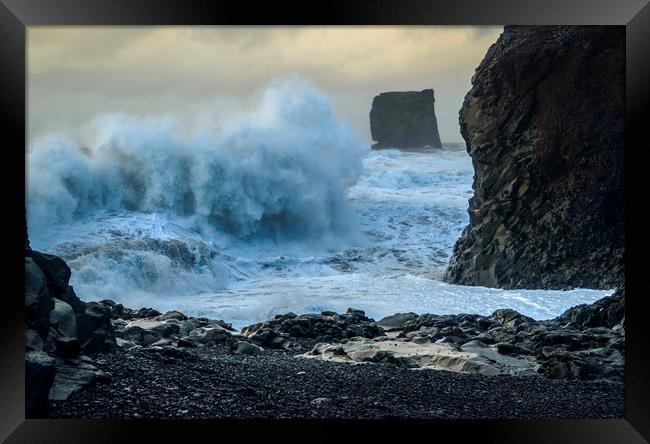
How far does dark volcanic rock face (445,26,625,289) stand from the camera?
31.6ft

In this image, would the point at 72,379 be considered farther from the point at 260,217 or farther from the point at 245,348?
the point at 260,217

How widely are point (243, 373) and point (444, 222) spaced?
252 inches

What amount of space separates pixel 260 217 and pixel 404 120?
7.87 feet

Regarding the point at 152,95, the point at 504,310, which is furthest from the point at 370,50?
the point at 504,310

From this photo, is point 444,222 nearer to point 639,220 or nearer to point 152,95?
point 152,95

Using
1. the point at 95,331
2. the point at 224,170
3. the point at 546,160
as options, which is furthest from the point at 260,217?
the point at 95,331

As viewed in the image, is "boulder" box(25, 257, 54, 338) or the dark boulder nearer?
"boulder" box(25, 257, 54, 338)

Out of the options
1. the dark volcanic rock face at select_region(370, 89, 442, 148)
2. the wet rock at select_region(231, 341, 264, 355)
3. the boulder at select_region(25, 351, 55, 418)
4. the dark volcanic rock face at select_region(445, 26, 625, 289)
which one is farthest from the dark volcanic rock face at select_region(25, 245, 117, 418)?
the dark volcanic rock face at select_region(445, 26, 625, 289)

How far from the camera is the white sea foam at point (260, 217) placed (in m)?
9.15

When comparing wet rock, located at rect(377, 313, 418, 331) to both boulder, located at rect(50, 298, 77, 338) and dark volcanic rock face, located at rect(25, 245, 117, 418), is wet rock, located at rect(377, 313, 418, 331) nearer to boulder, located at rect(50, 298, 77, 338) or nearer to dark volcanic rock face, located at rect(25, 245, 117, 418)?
dark volcanic rock face, located at rect(25, 245, 117, 418)

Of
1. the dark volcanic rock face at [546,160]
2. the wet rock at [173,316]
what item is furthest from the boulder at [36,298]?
Result: the dark volcanic rock face at [546,160]

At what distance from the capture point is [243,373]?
6336mm

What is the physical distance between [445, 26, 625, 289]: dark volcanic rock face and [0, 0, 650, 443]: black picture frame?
4470 millimetres

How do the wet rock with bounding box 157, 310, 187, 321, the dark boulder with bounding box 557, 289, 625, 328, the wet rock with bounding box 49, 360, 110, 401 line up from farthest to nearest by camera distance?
the wet rock with bounding box 157, 310, 187, 321
the dark boulder with bounding box 557, 289, 625, 328
the wet rock with bounding box 49, 360, 110, 401
